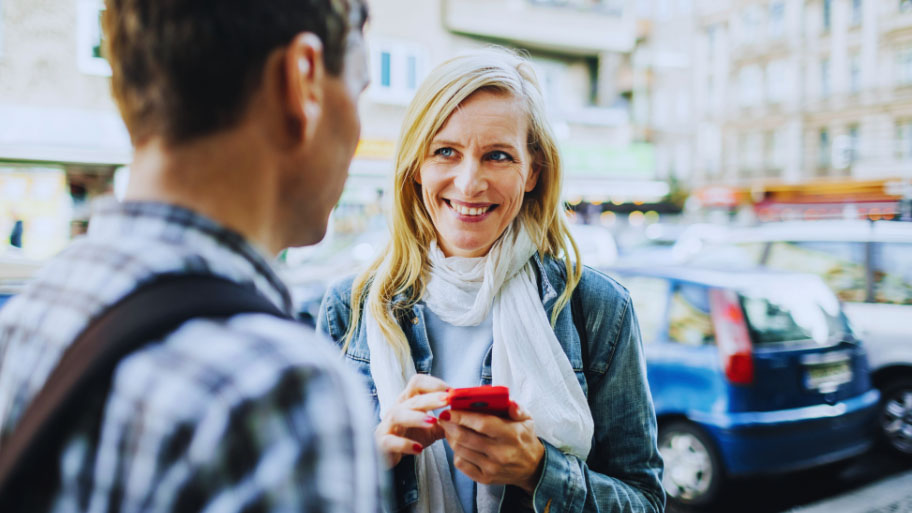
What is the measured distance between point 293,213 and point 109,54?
29 centimetres

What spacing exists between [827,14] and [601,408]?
3792cm

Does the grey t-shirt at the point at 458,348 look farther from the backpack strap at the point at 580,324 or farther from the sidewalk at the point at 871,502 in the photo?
the sidewalk at the point at 871,502

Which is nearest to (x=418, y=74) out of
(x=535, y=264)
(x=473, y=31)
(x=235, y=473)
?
(x=473, y=31)

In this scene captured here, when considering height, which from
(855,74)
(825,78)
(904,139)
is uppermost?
(825,78)

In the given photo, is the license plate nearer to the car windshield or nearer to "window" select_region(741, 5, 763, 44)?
the car windshield

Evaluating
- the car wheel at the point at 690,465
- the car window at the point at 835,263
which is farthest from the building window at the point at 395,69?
the car wheel at the point at 690,465

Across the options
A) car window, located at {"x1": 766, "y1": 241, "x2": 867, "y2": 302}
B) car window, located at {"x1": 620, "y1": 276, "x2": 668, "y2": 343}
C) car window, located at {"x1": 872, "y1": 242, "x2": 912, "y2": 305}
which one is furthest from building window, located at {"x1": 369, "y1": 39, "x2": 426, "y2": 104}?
car window, located at {"x1": 620, "y1": 276, "x2": 668, "y2": 343}

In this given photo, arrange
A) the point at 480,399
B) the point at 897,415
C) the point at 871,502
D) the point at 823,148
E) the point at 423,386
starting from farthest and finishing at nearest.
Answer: the point at 823,148 → the point at 897,415 → the point at 871,502 → the point at 423,386 → the point at 480,399

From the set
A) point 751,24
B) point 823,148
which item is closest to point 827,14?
point 751,24

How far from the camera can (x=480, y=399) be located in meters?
1.32

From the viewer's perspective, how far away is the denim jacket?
60.6 inches

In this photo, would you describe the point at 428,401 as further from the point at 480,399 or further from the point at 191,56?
the point at 191,56

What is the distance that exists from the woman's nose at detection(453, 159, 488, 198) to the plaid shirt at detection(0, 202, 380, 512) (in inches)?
43.9

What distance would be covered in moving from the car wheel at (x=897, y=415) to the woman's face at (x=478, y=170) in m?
5.49
